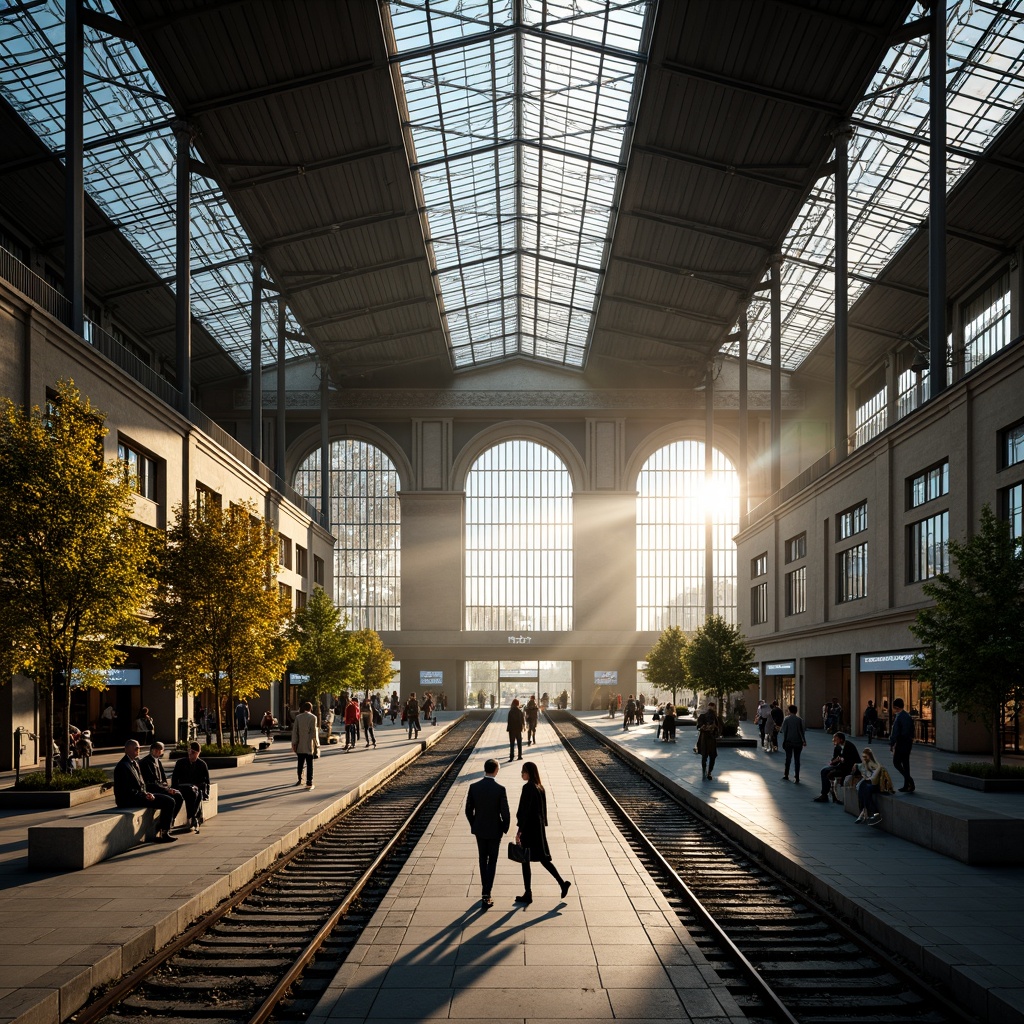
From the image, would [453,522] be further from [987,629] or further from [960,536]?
[987,629]

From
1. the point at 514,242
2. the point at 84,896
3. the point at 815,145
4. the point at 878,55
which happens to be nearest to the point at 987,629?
the point at 84,896

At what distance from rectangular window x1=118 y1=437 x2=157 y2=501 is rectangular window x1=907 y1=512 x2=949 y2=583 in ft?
73.6

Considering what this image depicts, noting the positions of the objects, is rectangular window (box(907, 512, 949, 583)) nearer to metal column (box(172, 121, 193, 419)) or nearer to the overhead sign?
the overhead sign

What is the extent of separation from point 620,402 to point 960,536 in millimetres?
42791

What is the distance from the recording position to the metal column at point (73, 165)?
2511 centimetres

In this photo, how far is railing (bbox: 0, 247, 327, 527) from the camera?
922 inches

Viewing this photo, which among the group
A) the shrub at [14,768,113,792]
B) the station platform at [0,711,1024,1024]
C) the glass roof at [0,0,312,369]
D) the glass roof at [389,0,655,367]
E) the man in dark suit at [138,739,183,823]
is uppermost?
the glass roof at [389,0,655,367]

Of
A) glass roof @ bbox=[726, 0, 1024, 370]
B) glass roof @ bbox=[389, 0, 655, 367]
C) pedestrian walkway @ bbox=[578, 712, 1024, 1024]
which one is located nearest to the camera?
pedestrian walkway @ bbox=[578, 712, 1024, 1024]

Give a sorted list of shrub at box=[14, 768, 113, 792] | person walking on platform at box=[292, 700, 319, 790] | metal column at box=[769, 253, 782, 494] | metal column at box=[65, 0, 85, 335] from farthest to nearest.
A: metal column at box=[769, 253, 782, 494] → metal column at box=[65, 0, 85, 335] → person walking on platform at box=[292, 700, 319, 790] → shrub at box=[14, 768, 113, 792]

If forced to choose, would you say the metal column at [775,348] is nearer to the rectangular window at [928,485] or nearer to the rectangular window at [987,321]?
the rectangular window at [987,321]

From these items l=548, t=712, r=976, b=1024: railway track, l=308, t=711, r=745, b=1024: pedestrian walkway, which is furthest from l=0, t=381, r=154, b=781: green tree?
l=548, t=712, r=976, b=1024: railway track

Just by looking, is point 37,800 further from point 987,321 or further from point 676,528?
point 676,528

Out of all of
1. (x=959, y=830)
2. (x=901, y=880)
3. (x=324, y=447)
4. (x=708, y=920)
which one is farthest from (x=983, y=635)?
(x=324, y=447)

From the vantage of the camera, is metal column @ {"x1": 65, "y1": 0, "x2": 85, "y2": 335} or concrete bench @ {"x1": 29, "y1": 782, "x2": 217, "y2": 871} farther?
metal column @ {"x1": 65, "y1": 0, "x2": 85, "y2": 335}
